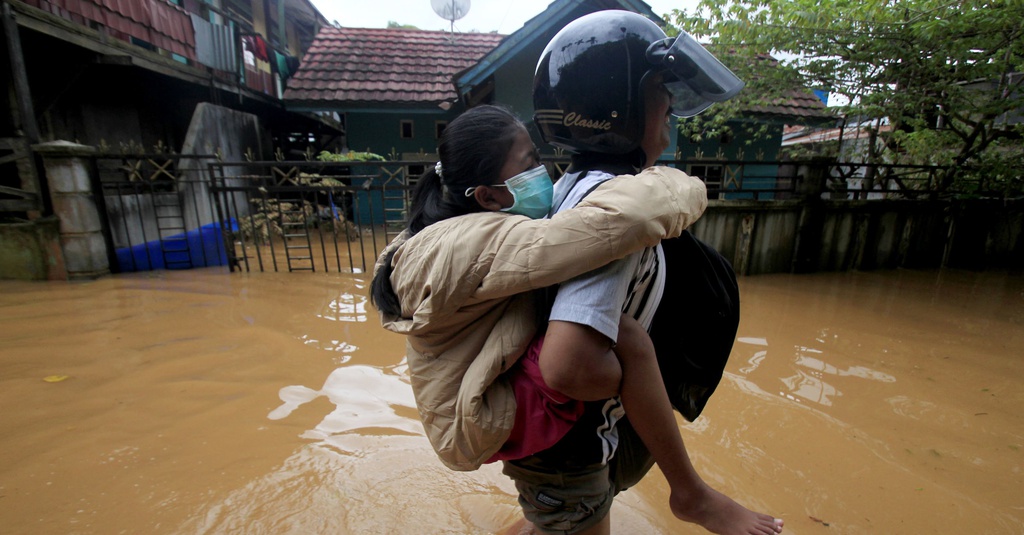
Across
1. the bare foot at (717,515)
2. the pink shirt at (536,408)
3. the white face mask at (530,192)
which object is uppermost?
the white face mask at (530,192)

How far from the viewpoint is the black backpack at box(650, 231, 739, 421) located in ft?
4.17

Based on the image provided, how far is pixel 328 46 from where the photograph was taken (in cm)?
1045

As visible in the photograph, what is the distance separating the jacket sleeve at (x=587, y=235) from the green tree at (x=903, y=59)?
5595 millimetres

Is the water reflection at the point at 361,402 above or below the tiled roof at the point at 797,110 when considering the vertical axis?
below

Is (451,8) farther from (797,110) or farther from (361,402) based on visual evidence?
(361,402)

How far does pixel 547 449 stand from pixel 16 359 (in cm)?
424

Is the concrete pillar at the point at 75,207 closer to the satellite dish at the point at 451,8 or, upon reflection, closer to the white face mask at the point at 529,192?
the white face mask at the point at 529,192

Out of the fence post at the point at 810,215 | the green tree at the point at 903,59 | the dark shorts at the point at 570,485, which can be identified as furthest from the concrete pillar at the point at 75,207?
the fence post at the point at 810,215

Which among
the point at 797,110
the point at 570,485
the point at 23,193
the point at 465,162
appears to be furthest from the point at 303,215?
the point at 797,110

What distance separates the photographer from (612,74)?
1.19 m

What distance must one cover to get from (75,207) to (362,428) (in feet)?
17.0

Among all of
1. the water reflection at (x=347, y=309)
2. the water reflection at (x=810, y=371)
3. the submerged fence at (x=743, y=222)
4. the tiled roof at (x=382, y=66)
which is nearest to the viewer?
the water reflection at (x=810, y=371)

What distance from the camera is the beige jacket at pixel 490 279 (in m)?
0.93

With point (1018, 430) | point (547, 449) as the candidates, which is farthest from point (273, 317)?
point (1018, 430)
